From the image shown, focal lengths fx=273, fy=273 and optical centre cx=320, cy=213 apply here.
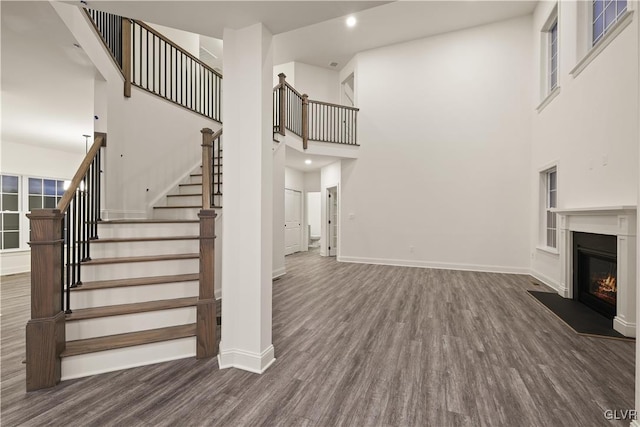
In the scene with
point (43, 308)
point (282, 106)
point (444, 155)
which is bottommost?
point (43, 308)

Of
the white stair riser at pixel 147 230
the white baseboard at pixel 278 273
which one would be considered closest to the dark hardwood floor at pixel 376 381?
the white stair riser at pixel 147 230

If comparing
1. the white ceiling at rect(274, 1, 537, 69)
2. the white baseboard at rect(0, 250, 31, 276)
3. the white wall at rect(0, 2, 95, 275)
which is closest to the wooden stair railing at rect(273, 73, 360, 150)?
the white ceiling at rect(274, 1, 537, 69)

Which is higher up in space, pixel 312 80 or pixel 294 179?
pixel 312 80

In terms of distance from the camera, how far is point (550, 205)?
4.95m

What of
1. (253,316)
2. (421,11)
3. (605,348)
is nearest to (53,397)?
(253,316)

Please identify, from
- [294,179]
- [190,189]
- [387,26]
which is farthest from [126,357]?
[387,26]

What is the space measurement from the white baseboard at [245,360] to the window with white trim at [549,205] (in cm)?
518

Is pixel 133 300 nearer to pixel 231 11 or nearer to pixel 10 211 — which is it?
pixel 231 11

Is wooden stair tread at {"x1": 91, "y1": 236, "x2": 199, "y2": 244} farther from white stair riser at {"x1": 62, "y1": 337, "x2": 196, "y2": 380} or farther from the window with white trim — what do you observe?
the window with white trim

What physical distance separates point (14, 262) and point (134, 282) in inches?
218

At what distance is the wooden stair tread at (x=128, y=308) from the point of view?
2.15 meters

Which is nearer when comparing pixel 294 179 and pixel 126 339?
pixel 126 339

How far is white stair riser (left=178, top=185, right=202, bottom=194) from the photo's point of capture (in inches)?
175

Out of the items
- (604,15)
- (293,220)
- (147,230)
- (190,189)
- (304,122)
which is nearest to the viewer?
(147,230)
